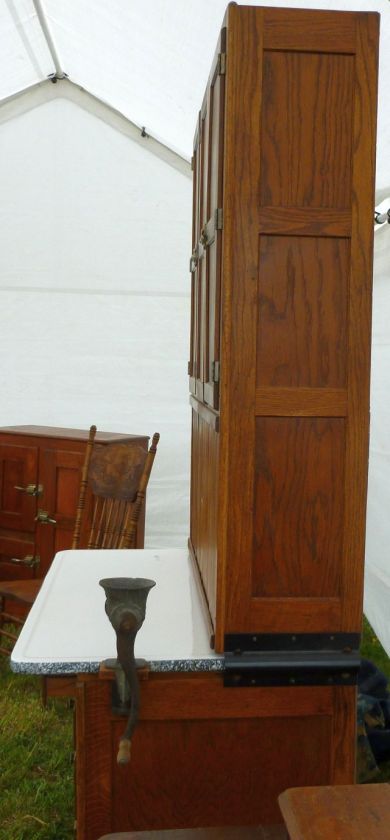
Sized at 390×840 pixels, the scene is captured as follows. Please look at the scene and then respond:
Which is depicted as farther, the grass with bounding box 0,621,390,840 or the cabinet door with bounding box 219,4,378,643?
the grass with bounding box 0,621,390,840

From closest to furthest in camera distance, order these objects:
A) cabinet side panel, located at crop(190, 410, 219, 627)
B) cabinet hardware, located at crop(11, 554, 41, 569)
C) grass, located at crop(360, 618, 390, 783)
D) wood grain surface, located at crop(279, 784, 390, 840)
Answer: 1. wood grain surface, located at crop(279, 784, 390, 840)
2. cabinet side panel, located at crop(190, 410, 219, 627)
3. grass, located at crop(360, 618, 390, 783)
4. cabinet hardware, located at crop(11, 554, 41, 569)

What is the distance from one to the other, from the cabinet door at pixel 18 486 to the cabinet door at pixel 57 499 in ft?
0.18

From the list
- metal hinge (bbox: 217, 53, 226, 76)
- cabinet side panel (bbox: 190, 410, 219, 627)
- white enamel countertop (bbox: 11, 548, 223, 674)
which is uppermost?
metal hinge (bbox: 217, 53, 226, 76)

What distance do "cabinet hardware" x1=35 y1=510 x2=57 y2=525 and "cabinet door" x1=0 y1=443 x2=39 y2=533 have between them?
0.21 ft

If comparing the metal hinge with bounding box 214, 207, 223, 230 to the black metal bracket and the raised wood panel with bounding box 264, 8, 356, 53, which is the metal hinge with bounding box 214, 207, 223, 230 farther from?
the black metal bracket

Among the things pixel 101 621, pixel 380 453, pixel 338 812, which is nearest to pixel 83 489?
pixel 380 453

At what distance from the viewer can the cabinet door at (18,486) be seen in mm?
4586

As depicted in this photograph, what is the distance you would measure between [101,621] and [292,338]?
2.80ft

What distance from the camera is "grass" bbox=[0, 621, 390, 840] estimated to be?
2900mm

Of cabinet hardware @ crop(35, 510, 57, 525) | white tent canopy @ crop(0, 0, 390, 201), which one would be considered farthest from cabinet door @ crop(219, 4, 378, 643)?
cabinet hardware @ crop(35, 510, 57, 525)

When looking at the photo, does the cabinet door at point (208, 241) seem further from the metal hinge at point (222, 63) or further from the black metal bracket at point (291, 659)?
the black metal bracket at point (291, 659)

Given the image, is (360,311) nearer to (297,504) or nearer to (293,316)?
(293,316)

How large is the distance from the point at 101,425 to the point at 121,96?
1.92 metres

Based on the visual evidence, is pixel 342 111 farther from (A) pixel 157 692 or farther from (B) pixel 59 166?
(B) pixel 59 166
